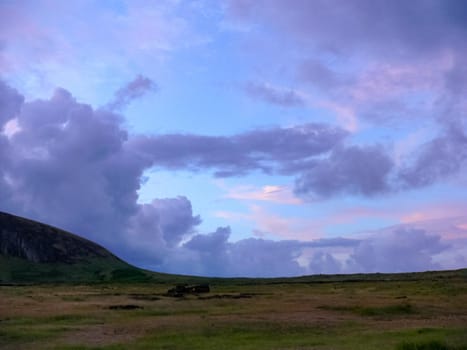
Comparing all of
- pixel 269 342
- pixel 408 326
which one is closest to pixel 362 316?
pixel 408 326

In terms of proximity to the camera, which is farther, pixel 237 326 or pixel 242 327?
pixel 237 326

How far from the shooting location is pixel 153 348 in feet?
97.0

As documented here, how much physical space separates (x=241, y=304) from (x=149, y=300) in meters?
12.6

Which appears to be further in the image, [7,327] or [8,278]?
[8,278]

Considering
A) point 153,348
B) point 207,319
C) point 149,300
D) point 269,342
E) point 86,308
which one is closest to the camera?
point 153,348

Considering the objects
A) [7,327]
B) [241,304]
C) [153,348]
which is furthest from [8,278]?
[153,348]

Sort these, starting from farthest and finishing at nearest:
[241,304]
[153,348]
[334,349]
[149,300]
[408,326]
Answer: [149,300], [241,304], [408,326], [153,348], [334,349]

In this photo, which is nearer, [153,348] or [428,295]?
[153,348]

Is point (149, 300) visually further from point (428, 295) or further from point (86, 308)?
point (428, 295)

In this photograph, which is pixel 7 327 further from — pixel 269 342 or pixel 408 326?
pixel 408 326

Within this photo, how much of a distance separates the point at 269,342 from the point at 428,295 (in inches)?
1641

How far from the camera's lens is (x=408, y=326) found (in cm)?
3712

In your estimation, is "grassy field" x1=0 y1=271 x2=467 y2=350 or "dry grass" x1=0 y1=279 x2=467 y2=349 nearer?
"grassy field" x1=0 y1=271 x2=467 y2=350

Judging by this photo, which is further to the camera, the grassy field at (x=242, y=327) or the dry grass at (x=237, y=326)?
the dry grass at (x=237, y=326)
